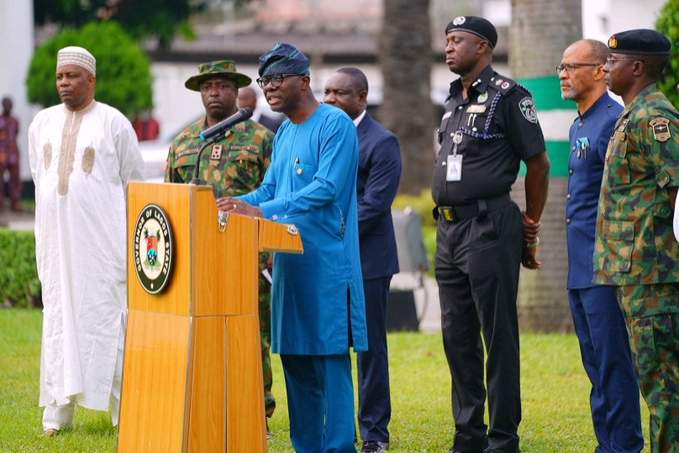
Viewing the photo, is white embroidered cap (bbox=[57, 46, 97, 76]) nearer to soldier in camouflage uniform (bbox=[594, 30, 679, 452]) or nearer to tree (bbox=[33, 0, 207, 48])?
soldier in camouflage uniform (bbox=[594, 30, 679, 452])

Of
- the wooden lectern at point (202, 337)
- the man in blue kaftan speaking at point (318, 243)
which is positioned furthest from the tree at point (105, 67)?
the wooden lectern at point (202, 337)

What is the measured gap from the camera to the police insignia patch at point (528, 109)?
25.9ft

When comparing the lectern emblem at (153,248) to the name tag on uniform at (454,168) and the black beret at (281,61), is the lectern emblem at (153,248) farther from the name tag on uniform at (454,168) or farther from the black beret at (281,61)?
the name tag on uniform at (454,168)

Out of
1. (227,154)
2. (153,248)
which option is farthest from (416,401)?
(153,248)

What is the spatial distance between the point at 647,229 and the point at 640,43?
0.87 metres

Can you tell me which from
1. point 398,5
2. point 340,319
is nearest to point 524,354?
point 340,319

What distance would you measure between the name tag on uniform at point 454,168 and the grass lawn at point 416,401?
1635mm

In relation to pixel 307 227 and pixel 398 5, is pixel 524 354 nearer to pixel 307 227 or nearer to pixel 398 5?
pixel 307 227

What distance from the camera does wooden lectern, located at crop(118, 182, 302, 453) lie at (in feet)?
21.5

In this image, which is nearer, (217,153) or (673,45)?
(217,153)

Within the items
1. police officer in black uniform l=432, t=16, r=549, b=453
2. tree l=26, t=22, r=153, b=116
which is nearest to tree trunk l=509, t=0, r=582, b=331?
police officer in black uniform l=432, t=16, r=549, b=453

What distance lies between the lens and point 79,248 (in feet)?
29.3

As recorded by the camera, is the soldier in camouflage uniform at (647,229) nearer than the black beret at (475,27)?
Yes

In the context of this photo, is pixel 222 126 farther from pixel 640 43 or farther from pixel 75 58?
pixel 75 58
